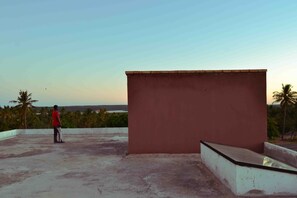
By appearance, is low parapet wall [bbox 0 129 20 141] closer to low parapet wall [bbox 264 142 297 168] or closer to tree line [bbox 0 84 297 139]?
low parapet wall [bbox 264 142 297 168]

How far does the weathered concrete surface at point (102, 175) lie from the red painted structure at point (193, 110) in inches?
28.7

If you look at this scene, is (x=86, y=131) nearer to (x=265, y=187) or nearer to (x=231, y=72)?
(x=231, y=72)

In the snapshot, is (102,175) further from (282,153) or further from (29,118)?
(29,118)

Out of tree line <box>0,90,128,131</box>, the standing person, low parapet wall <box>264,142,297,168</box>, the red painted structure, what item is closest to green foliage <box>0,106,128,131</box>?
tree line <box>0,90,128,131</box>

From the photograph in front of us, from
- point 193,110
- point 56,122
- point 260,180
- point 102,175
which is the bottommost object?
point 102,175

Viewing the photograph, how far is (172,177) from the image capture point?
7641 mm

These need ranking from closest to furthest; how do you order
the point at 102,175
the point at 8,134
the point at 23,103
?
the point at 102,175
the point at 8,134
the point at 23,103

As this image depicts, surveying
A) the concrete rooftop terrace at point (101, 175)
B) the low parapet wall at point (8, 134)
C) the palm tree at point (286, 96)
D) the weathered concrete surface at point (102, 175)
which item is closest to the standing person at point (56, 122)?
the concrete rooftop terrace at point (101, 175)

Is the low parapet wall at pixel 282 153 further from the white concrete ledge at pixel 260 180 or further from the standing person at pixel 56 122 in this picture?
the standing person at pixel 56 122

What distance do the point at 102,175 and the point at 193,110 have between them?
14.8ft

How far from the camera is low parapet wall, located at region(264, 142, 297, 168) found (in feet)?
28.7

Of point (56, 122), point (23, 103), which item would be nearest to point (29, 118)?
point (23, 103)

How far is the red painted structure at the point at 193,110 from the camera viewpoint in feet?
37.0

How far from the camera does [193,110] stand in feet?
37.4
